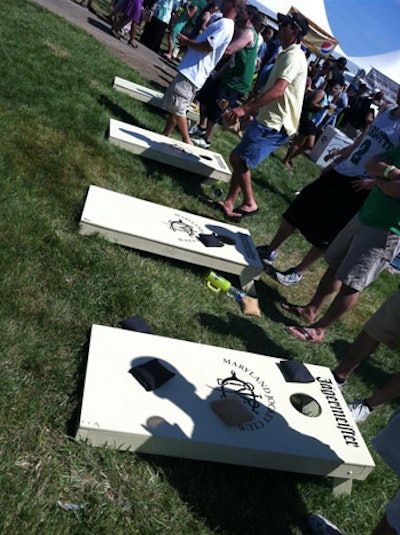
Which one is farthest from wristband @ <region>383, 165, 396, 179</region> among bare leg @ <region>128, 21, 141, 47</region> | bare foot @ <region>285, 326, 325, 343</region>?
bare leg @ <region>128, 21, 141, 47</region>

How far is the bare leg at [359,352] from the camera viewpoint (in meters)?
3.18

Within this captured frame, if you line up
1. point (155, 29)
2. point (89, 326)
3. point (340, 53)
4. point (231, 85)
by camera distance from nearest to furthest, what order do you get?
point (89, 326), point (231, 85), point (155, 29), point (340, 53)

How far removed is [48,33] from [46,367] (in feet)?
24.2

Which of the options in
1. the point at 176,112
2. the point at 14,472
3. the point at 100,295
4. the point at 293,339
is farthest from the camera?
the point at 176,112

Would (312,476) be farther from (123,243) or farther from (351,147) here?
(351,147)

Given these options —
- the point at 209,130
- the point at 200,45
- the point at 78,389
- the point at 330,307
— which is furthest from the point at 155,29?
the point at 78,389

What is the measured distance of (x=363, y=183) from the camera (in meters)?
3.64

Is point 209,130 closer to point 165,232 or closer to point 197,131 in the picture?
point 197,131

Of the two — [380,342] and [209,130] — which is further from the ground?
[380,342]

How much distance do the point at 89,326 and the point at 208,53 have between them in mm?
3669

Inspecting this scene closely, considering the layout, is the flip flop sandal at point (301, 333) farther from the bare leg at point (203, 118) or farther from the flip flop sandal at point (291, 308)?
the bare leg at point (203, 118)

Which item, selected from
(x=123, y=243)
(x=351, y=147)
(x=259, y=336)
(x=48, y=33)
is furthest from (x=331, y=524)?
(x=48, y=33)

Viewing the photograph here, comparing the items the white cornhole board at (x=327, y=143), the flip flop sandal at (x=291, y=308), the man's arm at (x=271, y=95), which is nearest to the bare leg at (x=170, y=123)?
the man's arm at (x=271, y=95)

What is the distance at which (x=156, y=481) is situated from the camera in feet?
7.18
